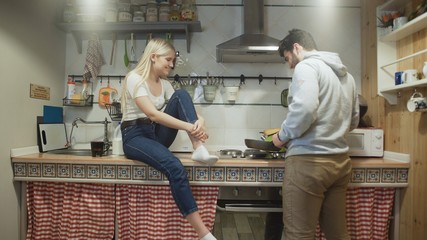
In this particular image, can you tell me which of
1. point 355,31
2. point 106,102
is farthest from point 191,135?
point 355,31

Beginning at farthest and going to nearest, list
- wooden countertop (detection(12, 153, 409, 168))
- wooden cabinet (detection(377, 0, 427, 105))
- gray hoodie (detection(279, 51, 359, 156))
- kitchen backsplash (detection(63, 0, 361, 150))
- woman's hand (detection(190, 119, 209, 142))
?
kitchen backsplash (detection(63, 0, 361, 150)) → wooden cabinet (detection(377, 0, 427, 105)) → wooden countertop (detection(12, 153, 409, 168)) → woman's hand (detection(190, 119, 209, 142)) → gray hoodie (detection(279, 51, 359, 156))

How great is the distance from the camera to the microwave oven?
5.58 ft

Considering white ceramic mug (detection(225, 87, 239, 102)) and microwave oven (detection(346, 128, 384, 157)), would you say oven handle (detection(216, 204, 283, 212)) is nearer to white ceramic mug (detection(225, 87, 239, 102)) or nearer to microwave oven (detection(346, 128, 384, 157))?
microwave oven (detection(346, 128, 384, 157))

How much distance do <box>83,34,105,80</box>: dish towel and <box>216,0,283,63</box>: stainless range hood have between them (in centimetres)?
84

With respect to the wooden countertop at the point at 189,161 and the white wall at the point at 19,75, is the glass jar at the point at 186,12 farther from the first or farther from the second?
the wooden countertop at the point at 189,161

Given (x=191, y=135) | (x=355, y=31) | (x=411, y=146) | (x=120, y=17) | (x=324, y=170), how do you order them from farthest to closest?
(x=355, y=31), (x=120, y=17), (x=411, y=146), (x=191, y=135), (x=324, y=170)

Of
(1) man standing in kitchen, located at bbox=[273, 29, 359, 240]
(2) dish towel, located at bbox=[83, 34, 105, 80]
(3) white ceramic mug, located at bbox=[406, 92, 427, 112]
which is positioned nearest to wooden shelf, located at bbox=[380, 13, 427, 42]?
(3) white ceramic mug, located at bbox=[406, 92, 427, 112]

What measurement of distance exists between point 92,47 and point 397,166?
201 cm

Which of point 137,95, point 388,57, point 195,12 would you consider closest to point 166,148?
point 137,95

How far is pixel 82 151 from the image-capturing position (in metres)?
1.95

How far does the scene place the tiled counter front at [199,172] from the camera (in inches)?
59.1

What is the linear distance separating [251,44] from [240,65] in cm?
33

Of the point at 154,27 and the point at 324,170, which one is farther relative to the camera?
the point at 154,27

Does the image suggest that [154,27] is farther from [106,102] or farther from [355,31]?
[355,31]
